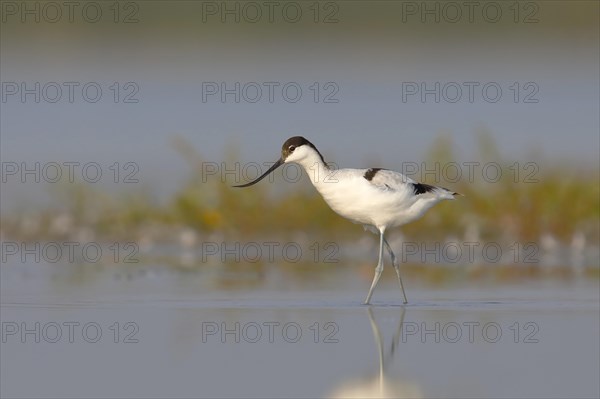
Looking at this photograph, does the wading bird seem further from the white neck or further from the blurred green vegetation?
the blurred green vegetation

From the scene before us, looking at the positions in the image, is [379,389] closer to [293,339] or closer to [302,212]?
[293,339]

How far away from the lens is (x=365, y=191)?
10.5 metres

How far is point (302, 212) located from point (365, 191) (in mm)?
3015

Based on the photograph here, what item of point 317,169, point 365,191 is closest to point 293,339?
point 365,191

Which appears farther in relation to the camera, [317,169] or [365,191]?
[317,169]

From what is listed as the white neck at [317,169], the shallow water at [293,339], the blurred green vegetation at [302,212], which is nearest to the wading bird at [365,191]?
the white neck at [317,169]

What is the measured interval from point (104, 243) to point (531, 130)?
6.65m

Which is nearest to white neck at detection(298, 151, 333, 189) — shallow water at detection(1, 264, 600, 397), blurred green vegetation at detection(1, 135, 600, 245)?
shallow water at detection(1, 264, 600, 397)

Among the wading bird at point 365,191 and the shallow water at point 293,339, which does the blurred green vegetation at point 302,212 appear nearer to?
the shallow water at point 293,339

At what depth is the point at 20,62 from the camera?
2425 centimetres

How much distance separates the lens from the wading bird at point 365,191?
414 inches

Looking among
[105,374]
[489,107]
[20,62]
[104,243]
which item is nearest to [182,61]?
[20,62]

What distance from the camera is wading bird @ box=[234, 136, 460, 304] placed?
10.5 metres

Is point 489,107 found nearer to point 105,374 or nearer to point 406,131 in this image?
point 406,131
